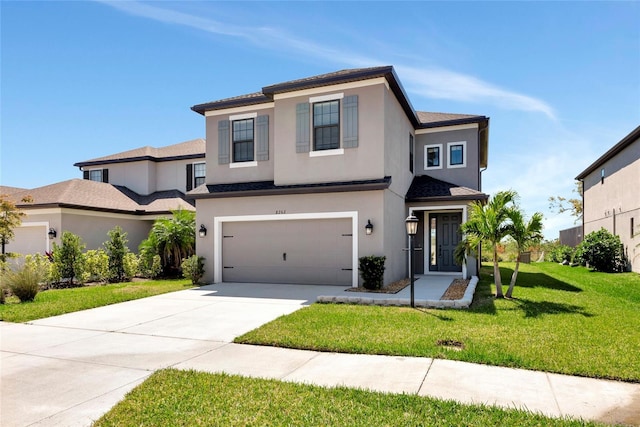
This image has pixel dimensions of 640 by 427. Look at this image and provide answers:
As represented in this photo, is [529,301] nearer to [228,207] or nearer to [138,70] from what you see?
[228,207]

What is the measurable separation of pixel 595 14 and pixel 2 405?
14.2m

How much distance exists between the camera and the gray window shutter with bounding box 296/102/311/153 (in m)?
12.6

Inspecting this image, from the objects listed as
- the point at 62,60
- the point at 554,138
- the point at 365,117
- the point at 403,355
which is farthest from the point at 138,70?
the point at 554,138

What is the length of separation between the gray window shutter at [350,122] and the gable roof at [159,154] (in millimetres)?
10866

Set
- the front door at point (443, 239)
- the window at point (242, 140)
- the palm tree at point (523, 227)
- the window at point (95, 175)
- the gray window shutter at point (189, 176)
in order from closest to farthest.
Answer: the palm tree at point (523, 227), the window at point (242, 140), the front door at point (443, 239), the gray window shutter at point (189, 176), the window at point (95, 175)

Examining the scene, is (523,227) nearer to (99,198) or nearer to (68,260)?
(68,260)

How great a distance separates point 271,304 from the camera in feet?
31.2

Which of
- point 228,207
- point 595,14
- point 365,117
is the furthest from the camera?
point 228,207

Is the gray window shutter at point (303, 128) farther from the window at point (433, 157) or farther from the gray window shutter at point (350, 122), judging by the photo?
the window at point (433, 157)

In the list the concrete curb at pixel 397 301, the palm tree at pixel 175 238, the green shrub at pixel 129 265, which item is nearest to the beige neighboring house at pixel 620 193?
the concrete curb at pixel 397 301

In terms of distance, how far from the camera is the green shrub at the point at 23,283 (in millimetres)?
10023

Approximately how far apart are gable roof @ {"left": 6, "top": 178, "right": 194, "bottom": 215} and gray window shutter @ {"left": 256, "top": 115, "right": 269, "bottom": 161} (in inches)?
205

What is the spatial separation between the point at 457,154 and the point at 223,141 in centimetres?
933

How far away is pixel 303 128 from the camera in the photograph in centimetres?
1262
